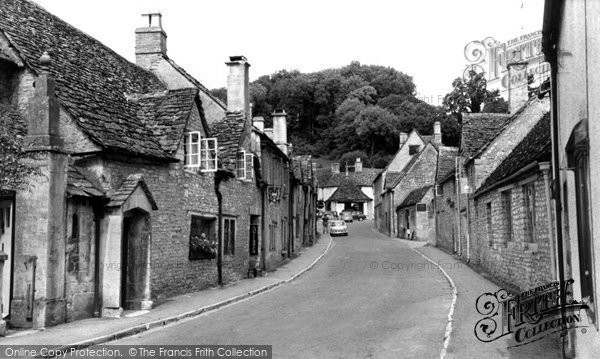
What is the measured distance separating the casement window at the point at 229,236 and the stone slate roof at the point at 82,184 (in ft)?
26.1

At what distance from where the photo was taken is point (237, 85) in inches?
984

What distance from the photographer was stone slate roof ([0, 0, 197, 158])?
14.2 metres

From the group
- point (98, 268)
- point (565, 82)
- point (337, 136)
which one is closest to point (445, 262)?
point (98, 268)

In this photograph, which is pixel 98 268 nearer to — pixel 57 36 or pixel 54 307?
pixel 54 307

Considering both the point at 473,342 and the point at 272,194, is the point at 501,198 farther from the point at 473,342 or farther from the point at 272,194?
the point at 272,194

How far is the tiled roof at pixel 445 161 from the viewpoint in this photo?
36656 mm

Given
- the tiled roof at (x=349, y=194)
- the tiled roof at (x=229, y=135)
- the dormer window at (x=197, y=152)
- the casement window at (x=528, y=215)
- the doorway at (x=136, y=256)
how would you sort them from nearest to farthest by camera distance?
the doorway at (x=136, y=256), the casement window at (x=528, y=215), the dormer window at (x=197, y=152), the tiled roof at (x=229, y=135), the tiled roof at (x=349, y=194)

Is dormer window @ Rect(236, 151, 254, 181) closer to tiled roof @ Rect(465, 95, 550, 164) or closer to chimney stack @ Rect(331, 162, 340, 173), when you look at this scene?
tiled roof @ Rect(465, 95, 550, 164)

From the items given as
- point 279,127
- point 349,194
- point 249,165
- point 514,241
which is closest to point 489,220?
point 514,241

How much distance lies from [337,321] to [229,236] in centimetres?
999

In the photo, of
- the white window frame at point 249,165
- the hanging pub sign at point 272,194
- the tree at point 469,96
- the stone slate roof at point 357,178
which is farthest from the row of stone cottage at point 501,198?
the stone slate roof at point 357,178

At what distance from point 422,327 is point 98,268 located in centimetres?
759

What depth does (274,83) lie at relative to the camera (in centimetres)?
11112

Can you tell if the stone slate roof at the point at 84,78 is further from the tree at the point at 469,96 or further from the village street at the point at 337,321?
the tree at the point at 469,96
